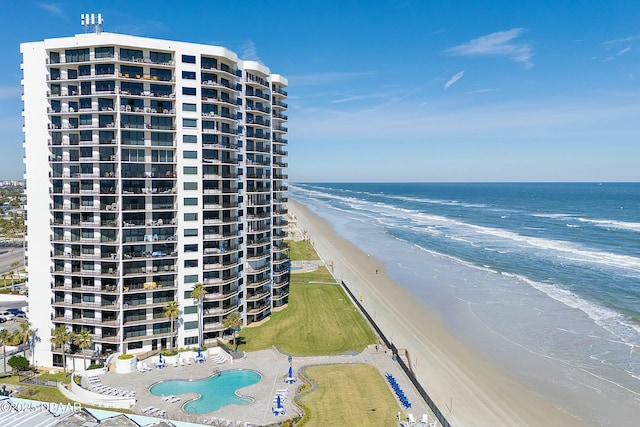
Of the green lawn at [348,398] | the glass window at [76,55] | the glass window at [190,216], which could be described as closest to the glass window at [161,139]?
the glass window at [190,216]

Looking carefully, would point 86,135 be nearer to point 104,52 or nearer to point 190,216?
point 104,52

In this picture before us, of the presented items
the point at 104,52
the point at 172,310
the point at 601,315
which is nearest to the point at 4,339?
the point at 172,310

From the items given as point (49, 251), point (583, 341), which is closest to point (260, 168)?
point (49, 251)

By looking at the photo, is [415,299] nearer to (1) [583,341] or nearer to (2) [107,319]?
(1) [583,341]

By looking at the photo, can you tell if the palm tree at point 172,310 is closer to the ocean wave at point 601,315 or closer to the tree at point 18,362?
the tree at point 18,362

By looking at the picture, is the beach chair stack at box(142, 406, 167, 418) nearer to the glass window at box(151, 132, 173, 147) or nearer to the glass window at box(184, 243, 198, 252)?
the glass window at box(184, 243, 198, 252)
